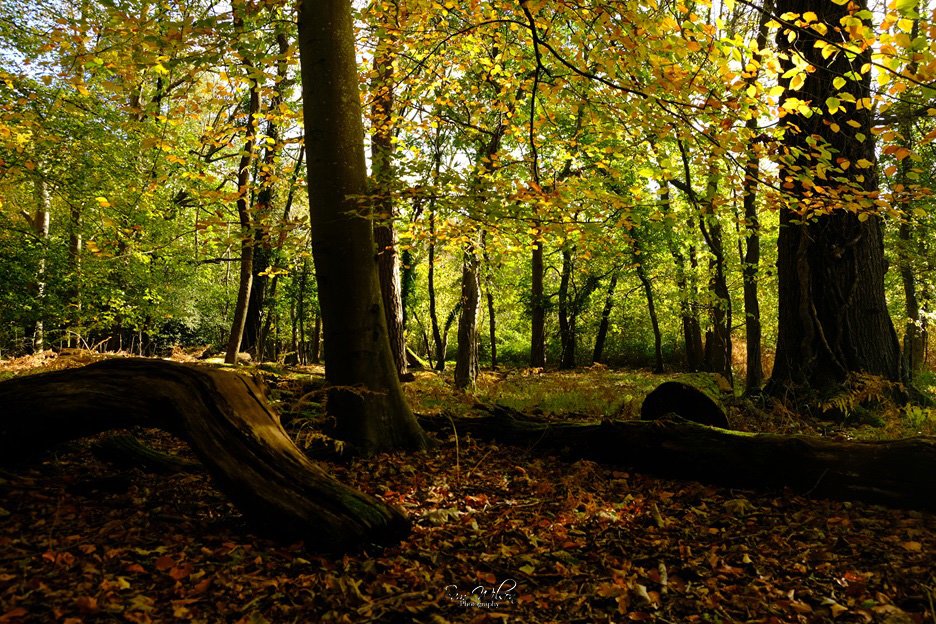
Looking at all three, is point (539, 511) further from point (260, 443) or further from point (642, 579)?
point (260, 443)

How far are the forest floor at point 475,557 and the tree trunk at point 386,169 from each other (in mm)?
2625


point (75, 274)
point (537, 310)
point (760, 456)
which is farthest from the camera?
point (537, 310)

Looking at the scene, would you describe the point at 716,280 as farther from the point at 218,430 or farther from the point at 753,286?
the point at 218,430

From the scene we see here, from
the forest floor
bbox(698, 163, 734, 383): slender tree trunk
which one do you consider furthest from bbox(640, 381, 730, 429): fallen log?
bbox(698, 163, 734, 383): slender tree trunk

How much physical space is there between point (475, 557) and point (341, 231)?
9.57 feet

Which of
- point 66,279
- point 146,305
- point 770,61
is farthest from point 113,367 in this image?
point 146,305

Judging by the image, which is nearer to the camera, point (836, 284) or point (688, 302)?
point (836, 284)

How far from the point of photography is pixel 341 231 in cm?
441

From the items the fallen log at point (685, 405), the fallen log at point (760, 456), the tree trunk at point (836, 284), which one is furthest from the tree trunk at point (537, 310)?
the fallen log at point (760, 456)
